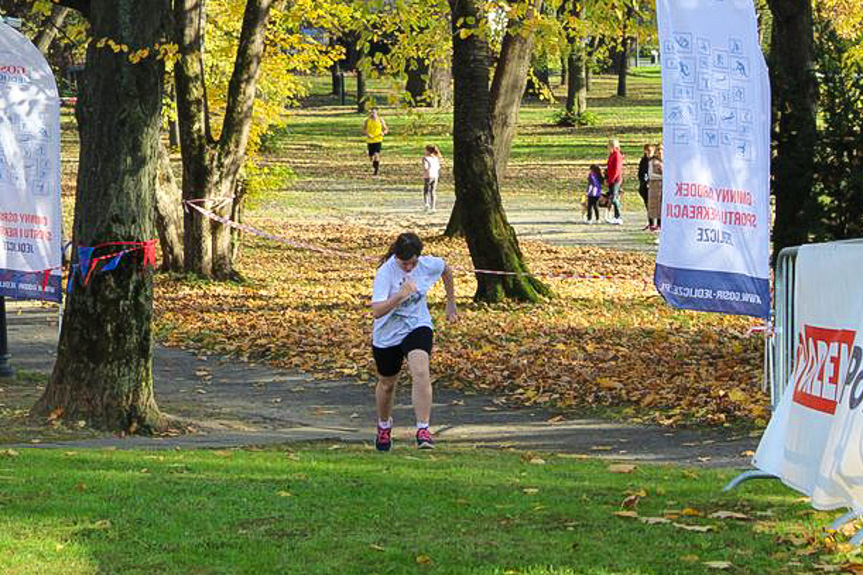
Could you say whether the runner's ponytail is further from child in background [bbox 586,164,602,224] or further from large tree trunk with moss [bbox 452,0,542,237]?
child in background [bbox 586,164,602,224]

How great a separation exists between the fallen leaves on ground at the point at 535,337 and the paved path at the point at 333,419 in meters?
0.47

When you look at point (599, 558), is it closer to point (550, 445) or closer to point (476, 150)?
point (550, 445)

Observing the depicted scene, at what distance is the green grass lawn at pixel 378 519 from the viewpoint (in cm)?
687

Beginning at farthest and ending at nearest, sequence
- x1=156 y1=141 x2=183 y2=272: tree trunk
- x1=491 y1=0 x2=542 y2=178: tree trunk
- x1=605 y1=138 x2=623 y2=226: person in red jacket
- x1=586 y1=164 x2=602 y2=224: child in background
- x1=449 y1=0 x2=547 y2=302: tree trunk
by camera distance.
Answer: x1=605 y1=138 x2=623 y2=226: person in red jacket
x1=586 y1=164 x2=602 y2=224: child in background
x1=491 y1=0 x2=542 y2=178: tree trunk
x1=156 y1=141 x2=183 y2=272: tree trunk
x1=449 y1=0 x2=547 y2=302: tree trunk

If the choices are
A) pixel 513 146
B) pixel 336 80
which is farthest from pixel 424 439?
pixel 336 80

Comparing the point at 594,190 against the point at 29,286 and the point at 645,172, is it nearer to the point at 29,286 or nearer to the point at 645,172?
the point at 645,172

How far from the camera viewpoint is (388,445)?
11555 millimetres

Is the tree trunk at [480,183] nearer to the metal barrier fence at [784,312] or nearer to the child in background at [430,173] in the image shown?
the metal barrier fence at [784,312]

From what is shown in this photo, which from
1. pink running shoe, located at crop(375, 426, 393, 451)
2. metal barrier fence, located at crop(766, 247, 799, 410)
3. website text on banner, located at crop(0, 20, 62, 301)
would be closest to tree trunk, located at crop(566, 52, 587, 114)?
website text on banner, located at crop(0, 20, 62, 301)

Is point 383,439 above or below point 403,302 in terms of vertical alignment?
below

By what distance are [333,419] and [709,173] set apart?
499cm

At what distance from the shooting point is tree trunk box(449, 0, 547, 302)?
2045 cm

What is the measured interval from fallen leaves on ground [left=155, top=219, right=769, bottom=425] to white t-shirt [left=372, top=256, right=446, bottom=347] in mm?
3039

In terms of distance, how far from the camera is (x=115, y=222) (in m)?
12.5
